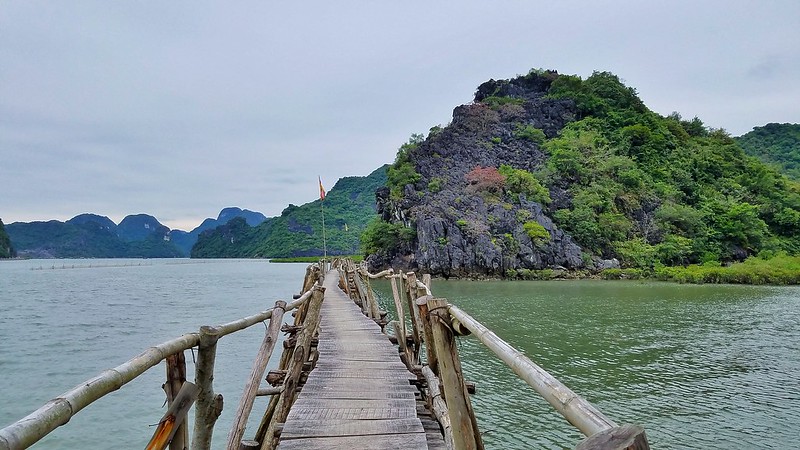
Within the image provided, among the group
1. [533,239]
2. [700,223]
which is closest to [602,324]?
[533,239]

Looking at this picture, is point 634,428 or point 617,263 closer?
point 634,428

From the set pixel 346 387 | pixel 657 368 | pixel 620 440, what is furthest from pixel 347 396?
pixel 657 368

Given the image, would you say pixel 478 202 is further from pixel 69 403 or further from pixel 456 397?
pixel 69 403

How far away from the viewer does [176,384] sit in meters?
2.45

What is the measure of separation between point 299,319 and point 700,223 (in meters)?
39.6

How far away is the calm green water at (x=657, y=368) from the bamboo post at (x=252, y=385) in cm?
311

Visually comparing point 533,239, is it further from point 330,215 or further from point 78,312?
point 330,215

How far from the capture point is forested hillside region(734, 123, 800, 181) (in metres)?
58.4

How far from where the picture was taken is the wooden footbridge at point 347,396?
4.81ft

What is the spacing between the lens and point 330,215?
4240 inches

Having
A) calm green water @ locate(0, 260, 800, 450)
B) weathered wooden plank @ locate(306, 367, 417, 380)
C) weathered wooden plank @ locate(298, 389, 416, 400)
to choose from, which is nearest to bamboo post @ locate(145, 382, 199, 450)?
weathered wooden plank @ locate(298, 389, 416, 400)

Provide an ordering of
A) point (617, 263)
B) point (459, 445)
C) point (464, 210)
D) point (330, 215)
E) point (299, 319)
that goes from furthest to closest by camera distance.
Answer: point (330, 215), point (464, 210), point (617, 263), point (299, 319), point (459, 445)

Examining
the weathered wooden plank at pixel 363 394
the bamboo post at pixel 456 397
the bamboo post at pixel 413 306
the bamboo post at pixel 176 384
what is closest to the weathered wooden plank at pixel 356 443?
the bamboo post at pixel 456 397

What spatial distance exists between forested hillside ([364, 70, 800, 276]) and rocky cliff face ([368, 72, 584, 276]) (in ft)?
0.38
